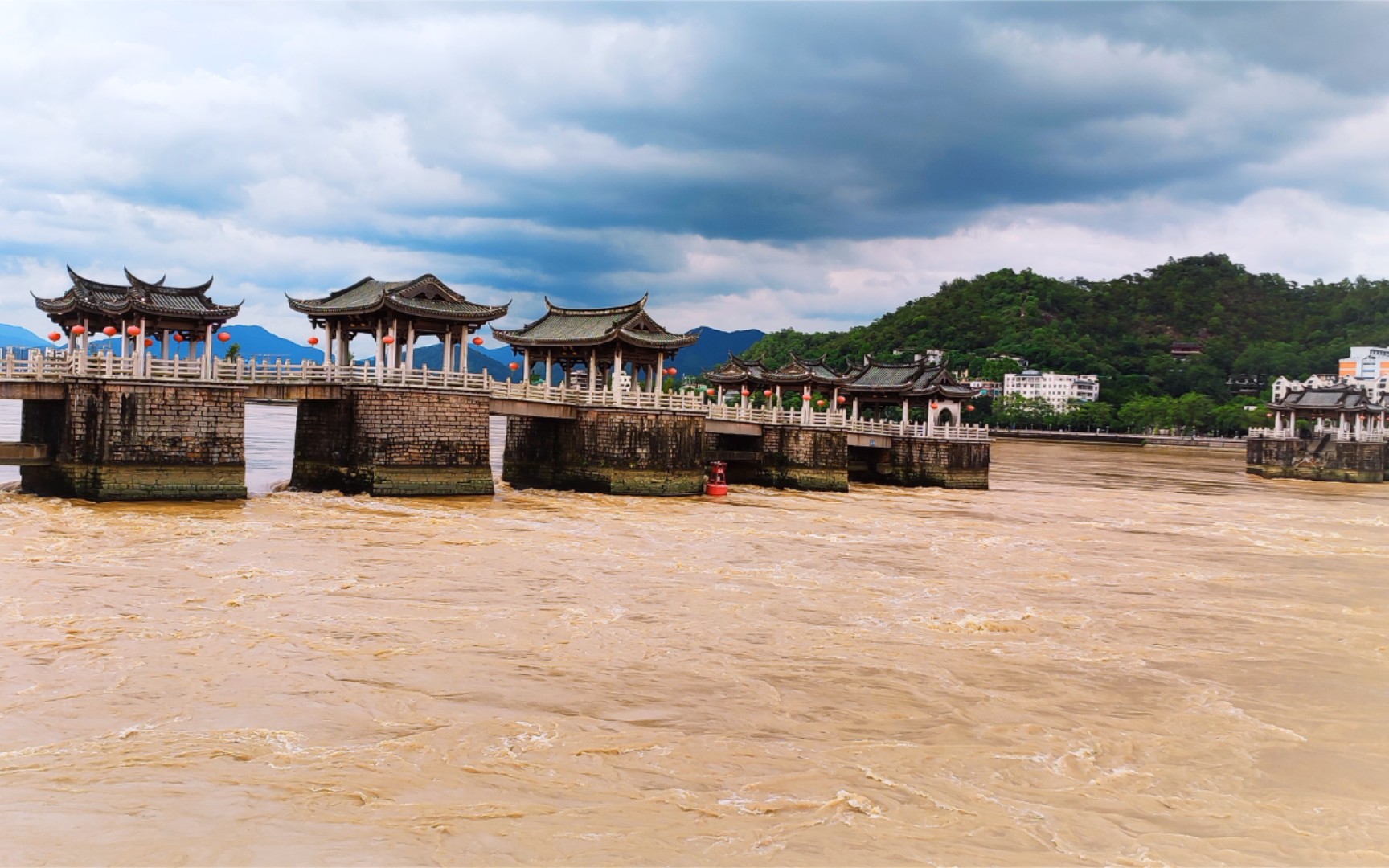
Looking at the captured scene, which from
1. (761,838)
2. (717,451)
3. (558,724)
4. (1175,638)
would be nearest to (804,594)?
(1175,638)

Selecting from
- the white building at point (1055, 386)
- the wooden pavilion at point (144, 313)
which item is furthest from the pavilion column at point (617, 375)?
the white building at point (1055, 386)

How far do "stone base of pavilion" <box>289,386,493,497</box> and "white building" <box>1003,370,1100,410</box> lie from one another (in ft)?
398

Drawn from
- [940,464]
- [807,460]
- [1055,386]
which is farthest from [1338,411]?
[1055,386]

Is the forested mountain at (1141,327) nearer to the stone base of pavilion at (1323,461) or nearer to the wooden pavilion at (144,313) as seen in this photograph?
the stone base of pavilion at (1323,461)

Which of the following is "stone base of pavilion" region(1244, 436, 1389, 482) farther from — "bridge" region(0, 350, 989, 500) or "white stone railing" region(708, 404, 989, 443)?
"bridge" region(0, 350, 989, 500)

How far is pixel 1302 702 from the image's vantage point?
11250 mm

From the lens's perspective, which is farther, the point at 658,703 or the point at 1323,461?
the point at 1323,461

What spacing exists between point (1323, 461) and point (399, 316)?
180ft

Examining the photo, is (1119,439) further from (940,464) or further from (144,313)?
(144,313)

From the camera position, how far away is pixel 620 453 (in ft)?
105

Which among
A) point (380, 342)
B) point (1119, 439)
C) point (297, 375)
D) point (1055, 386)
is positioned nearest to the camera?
point (297, 375)

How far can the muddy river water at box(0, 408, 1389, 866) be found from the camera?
24.0ft

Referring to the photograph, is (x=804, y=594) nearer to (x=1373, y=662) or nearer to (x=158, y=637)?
(x=1373, y=662)

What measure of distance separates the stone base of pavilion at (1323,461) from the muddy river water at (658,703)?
4475 centimetres
